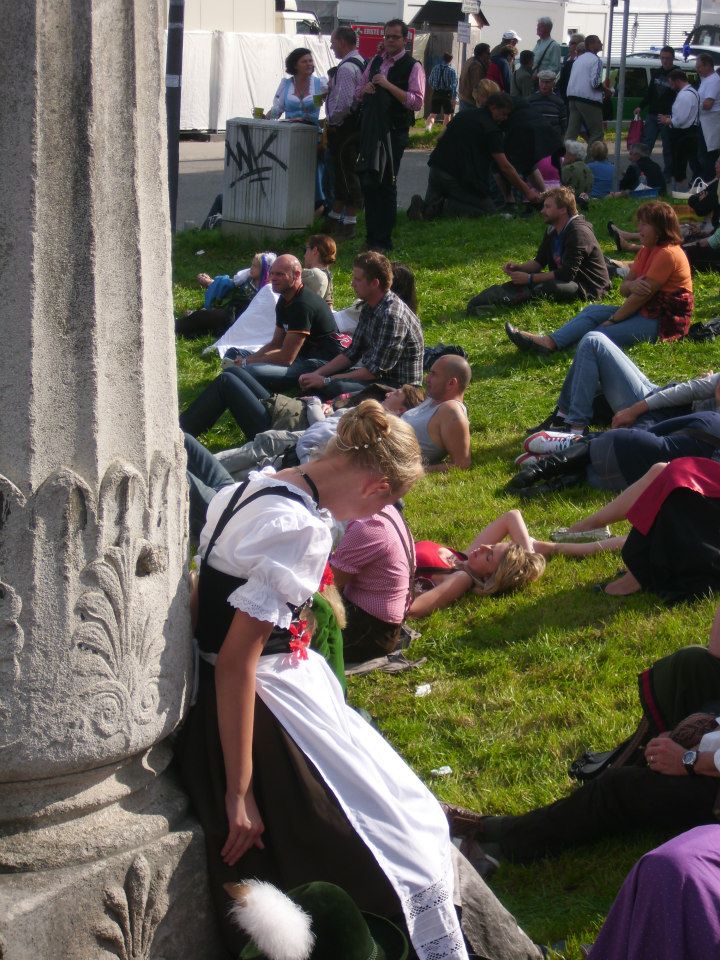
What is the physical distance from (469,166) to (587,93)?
4.76 meters

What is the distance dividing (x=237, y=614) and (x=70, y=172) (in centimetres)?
108

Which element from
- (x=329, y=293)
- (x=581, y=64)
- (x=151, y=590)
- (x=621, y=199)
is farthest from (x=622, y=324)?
(x=581, y=64)

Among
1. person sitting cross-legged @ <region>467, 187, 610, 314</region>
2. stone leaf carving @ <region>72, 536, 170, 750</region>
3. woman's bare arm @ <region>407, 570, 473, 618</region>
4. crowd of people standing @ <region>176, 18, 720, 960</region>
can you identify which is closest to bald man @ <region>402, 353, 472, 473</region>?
crowd of people standing @ <region>176, 18, 720, 960</region>

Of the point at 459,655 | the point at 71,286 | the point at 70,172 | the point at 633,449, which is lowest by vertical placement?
the point at 459,655

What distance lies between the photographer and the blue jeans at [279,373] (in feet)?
31.0

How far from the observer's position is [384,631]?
5.60 meters

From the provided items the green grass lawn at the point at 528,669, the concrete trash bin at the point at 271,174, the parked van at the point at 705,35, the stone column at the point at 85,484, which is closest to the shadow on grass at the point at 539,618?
the green grass lawn at the point at 528,669

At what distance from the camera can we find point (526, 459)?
7.93 metres

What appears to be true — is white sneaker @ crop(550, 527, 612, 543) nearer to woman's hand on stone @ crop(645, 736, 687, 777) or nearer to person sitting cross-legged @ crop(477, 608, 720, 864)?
person sitting cross-legged @ crop(477, 608, 720, 864)

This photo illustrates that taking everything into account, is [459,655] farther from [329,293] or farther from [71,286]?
[329,293]

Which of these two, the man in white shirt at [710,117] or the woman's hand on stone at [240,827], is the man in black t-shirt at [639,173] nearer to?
the man in white shirt at [710,117]

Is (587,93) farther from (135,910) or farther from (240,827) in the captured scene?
(135,910)

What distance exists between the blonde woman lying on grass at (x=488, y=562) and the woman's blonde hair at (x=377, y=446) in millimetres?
2837

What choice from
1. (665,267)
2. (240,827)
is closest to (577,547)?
(665,267)
